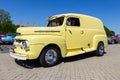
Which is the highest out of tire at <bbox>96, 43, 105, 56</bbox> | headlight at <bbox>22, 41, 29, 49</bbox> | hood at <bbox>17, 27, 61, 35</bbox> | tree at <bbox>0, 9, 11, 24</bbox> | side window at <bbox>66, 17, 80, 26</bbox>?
tree at <bbox>0, 9, 11, 24</bbox>

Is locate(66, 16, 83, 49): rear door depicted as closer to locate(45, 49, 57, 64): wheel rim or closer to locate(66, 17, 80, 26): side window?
locate(66, 17, 80, 26): side window

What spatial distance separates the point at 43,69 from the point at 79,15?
373 centimetres

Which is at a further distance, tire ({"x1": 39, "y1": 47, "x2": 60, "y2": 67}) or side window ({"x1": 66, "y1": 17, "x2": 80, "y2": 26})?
side window ({"x1": 66, "y1": 17, "x2": 80, "y2": 26})

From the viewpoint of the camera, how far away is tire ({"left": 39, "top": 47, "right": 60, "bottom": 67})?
24.4ft

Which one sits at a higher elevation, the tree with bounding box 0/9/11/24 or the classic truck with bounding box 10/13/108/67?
the tree with bounding box 0/9/11/24

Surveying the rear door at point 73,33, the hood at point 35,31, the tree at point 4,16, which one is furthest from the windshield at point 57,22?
the tree at point 4,16

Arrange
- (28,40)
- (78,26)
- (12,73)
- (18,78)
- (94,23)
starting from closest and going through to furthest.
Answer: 1. (18,78)
2. (12,73)
3. (28,40)
4. (78,26)
5. (94,23)

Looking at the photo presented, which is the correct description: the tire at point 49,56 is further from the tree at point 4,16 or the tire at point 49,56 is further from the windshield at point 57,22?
the tree at point 4,16

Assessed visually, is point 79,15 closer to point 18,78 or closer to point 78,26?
point 78,26

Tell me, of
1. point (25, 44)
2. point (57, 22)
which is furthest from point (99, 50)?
point (25, 44)

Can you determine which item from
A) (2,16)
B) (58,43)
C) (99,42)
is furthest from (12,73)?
(2,16)

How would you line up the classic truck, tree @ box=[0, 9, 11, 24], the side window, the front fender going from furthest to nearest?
tree @ box=[0, 9, 11, 24], the side window, the classic truck, the front fender

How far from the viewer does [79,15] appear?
9.49 m

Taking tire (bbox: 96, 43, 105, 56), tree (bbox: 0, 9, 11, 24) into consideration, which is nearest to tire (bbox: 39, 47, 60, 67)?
tire (bbox: 96, 43, 105, 56)
